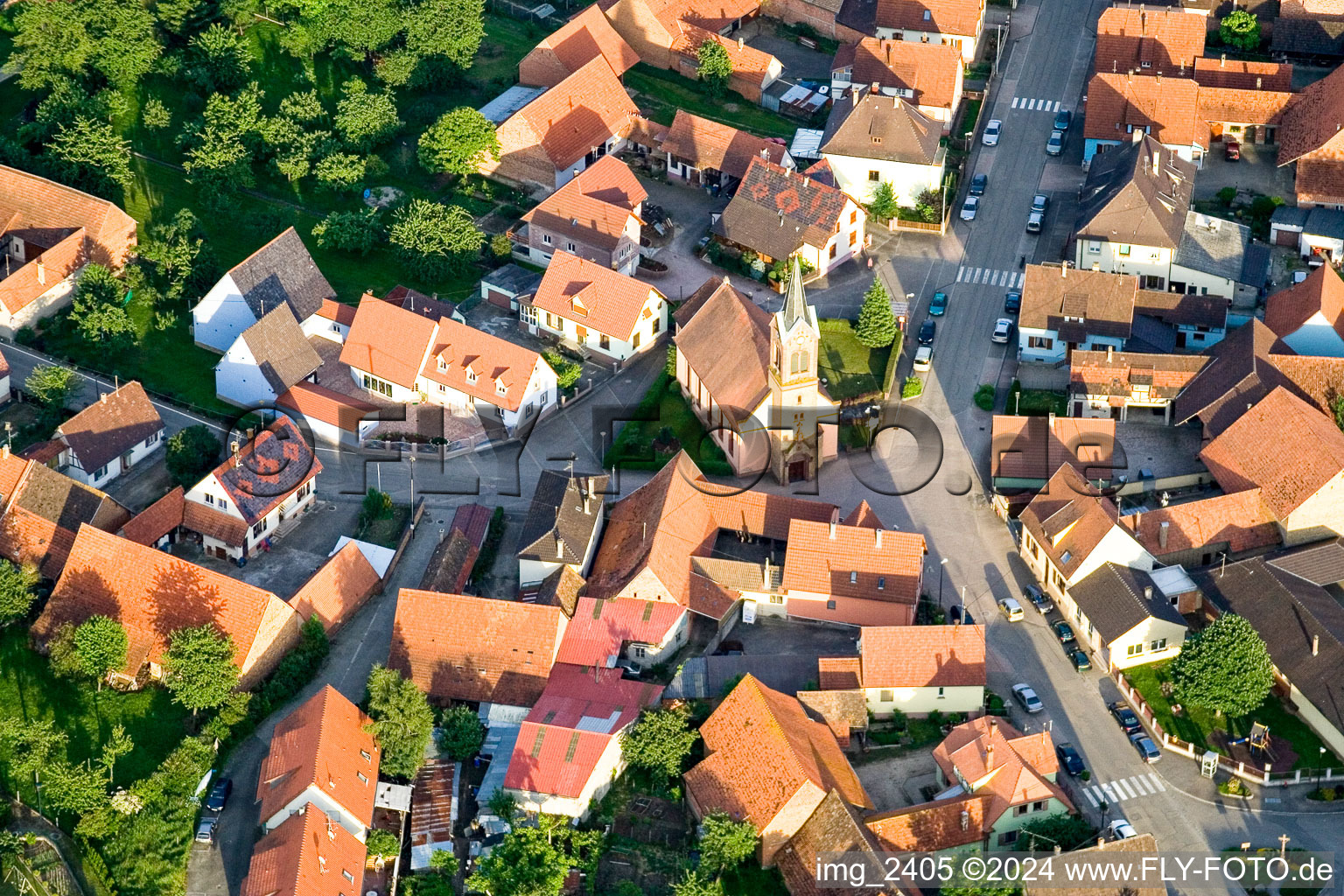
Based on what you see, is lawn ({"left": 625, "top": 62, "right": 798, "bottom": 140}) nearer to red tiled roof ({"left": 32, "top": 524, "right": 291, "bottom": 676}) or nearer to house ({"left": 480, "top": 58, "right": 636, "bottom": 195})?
house ({"left": 480, "top": 58, "right": 636, "bottom": 195})

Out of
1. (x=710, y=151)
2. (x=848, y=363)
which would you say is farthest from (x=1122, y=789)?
(x=710, y=151)

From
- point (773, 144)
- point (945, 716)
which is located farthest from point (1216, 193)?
point (945, 716)

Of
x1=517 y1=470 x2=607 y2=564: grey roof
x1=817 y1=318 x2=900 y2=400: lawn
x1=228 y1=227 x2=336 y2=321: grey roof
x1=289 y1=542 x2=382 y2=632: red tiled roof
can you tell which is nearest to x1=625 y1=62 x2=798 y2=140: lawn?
x1=817 y1=318 x2=900 y2=400: lawn

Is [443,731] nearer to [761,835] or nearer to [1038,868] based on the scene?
[761,835]

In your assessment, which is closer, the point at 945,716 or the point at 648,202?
the point at 945,716

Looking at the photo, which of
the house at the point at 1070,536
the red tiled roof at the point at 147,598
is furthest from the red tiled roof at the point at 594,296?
the red tiled roof at the point at 147,598
